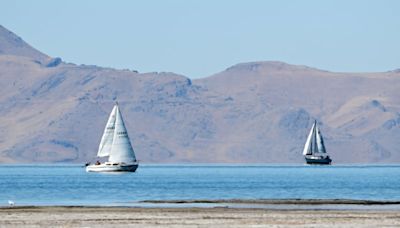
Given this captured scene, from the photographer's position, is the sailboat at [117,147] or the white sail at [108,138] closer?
the sailboat at [117,147]

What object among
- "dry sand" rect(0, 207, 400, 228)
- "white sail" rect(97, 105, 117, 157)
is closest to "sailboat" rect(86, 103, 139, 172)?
"white sail" rect(97, 105, 117, 157)

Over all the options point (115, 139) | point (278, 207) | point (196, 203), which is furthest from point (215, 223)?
point (115, 139)

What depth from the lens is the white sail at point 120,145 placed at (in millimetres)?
160875

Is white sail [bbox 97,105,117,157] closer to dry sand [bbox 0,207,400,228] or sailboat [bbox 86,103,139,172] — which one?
sailboat [bbox 86,103,139,172]

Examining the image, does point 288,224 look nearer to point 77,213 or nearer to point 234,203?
point 77,213

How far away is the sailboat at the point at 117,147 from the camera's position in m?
161

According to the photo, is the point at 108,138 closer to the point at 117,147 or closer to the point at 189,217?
the point at 117,147

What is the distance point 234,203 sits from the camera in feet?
225

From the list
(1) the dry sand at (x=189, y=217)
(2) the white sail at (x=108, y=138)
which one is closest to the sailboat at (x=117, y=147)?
(2) the white sail at (x=108, y=138)

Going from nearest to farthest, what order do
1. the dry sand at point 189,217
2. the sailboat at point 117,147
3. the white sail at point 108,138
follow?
the dry sand at point 189,217, the sailboat at point 117,147, the white sail at point 108,138

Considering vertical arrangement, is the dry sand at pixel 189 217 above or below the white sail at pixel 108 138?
below

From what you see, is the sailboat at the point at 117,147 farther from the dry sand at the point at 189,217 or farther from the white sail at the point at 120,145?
the dry sand at the point at 189,217

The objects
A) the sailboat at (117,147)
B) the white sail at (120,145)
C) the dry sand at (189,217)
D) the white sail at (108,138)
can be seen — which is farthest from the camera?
the white sail at (108,138)

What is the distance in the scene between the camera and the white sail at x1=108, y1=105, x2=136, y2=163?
528 ft
